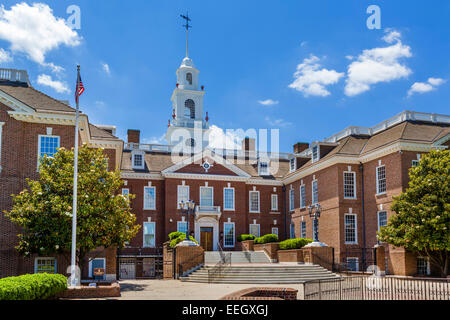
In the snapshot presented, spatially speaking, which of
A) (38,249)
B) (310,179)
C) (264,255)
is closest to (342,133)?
(310,179)

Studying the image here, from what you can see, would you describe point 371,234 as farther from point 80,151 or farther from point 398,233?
point 80,151

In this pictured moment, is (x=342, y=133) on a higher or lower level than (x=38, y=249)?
higher

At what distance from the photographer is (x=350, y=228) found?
108ft

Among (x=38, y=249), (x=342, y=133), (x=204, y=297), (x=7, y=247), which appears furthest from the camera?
(x=342, y=133)

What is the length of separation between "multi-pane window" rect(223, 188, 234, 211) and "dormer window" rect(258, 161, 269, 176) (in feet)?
13.0

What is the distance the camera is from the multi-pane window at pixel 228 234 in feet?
134

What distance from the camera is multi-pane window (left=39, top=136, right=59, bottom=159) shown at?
2444cm

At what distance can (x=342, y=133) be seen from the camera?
124 feet

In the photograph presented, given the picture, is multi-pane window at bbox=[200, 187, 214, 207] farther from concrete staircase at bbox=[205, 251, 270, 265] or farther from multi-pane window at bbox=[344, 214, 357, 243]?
multi-pane window at bbox=[344, 214, 357, 243]

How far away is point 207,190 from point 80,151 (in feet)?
64.8

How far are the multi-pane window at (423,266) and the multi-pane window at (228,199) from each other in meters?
17.6

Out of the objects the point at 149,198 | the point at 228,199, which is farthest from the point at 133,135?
the point at 228,199

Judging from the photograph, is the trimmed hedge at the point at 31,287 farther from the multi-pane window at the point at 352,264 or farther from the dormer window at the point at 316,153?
the dormer window at the point at 316,153

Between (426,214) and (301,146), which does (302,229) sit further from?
(426,214)
